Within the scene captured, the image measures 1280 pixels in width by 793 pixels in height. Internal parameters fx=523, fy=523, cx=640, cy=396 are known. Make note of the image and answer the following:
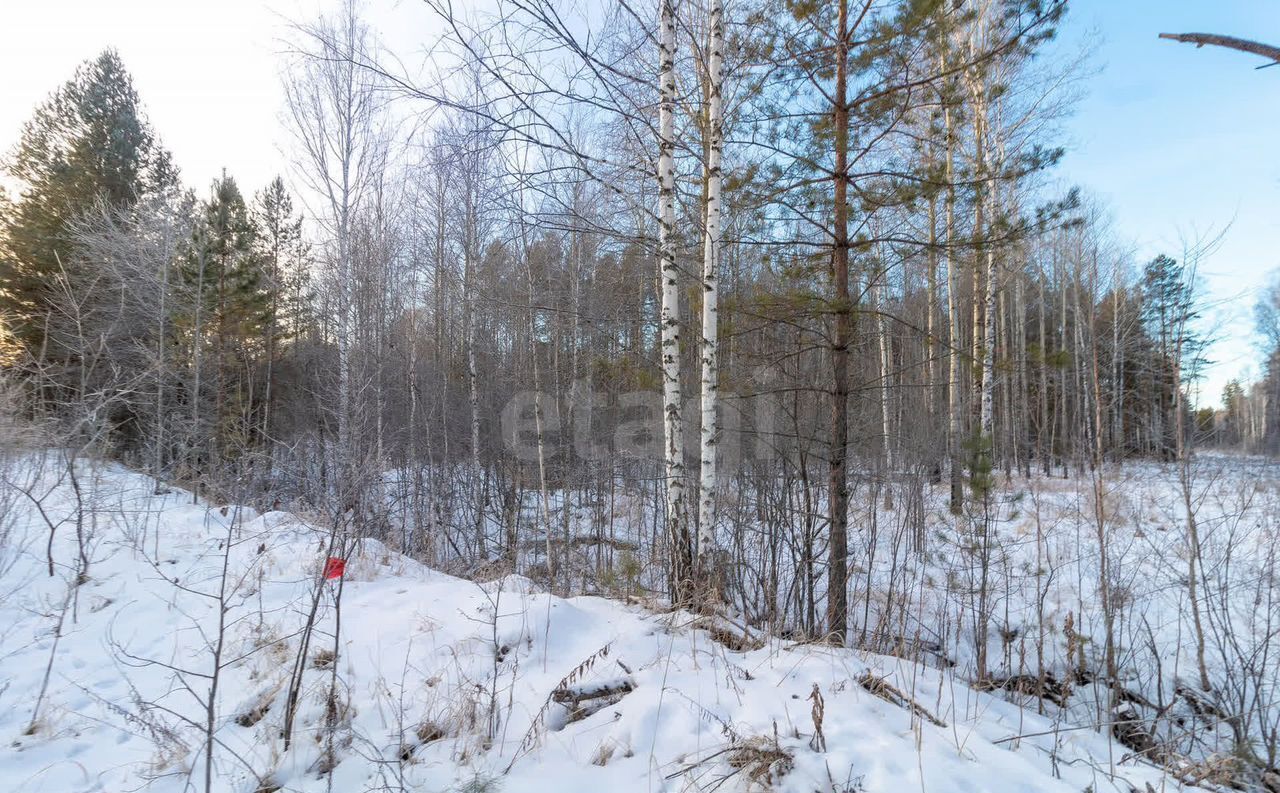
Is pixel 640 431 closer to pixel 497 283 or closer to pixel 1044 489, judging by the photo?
pixel 497 283

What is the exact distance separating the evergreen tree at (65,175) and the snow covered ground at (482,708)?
12958mm

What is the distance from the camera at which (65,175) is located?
1334 cm

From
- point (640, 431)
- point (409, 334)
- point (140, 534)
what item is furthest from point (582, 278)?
point (140, 534)

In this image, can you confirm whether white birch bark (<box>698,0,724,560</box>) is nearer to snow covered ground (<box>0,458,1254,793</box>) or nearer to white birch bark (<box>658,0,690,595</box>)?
white birch bark (<box>658,0,690,595</box>)

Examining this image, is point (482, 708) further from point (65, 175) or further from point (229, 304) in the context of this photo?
point (65, 175)

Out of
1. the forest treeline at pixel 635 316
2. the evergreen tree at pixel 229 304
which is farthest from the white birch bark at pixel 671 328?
the evergreen tree at pixel 229 304

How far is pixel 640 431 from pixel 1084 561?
7.27 meters

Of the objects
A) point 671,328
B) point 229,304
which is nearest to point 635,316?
point 671,328

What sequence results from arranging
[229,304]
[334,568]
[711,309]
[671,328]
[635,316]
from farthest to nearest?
[229,304] < [635,316] < [671,328] < [711,309] < [334,568]

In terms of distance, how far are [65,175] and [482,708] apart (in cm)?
1880

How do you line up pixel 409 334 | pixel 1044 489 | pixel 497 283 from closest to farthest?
pixel 497 283
pixel 1044 489
pixel 409 334

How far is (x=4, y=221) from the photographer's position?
1274 centimetres

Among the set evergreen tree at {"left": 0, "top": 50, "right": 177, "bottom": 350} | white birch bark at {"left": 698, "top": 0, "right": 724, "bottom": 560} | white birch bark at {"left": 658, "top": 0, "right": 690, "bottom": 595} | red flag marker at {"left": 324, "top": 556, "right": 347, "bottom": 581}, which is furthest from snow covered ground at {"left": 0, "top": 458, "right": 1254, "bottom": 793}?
evergreen tree at {"left": 0, "top": 50, "right": 177, "bottom": 350}

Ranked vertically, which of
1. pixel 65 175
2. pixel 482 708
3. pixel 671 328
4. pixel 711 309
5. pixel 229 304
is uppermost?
pixel 65 175
